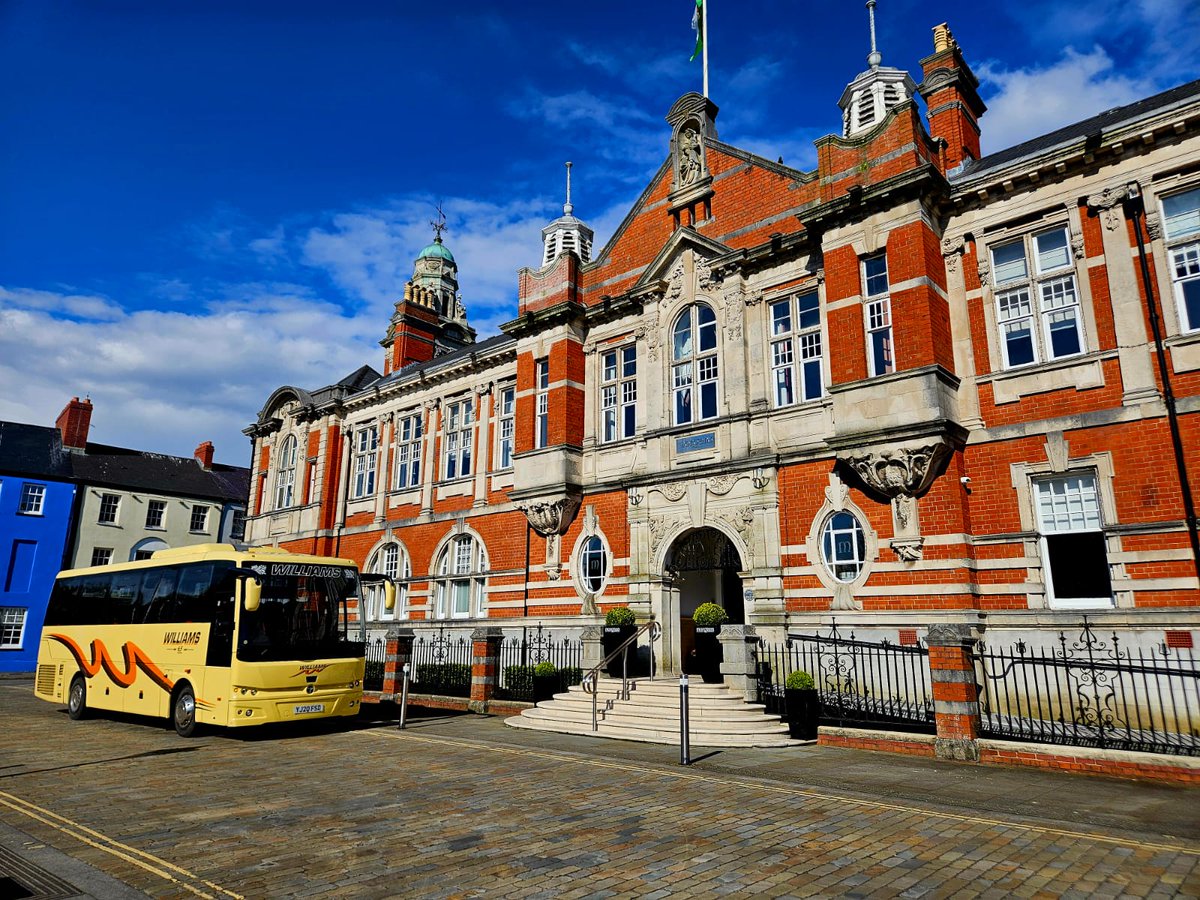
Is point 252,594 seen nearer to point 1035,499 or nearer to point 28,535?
point 1035,499

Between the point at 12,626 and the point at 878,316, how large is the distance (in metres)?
38.9

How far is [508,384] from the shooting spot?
25047 mm

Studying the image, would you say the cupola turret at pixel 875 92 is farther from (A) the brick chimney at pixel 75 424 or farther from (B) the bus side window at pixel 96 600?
(A) the brick chimney at pixel 75 424

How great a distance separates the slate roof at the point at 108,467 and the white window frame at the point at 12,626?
247 inches

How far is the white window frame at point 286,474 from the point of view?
32.2 m

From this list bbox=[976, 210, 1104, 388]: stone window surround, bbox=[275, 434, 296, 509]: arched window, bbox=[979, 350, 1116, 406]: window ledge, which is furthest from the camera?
bbox=[275, 434, 296, 509]: arched window

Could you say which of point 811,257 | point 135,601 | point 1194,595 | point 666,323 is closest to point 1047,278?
point 811,257

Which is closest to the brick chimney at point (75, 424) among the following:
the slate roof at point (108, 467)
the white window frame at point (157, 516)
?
the slate roof at point (108, 467)

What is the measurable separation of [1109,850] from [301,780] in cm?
853

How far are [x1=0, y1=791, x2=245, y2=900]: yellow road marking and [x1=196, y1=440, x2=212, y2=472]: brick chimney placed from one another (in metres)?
40.7

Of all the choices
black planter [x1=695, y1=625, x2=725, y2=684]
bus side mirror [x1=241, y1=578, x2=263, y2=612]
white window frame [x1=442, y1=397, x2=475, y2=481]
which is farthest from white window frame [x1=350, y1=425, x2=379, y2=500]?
black planter [x1=695, y1=625, x2=725, y2=684]

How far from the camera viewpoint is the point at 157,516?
39.4 m

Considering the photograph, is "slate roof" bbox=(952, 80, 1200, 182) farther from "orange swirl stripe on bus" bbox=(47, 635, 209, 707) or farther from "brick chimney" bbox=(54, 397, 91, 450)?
"brick chimney" bbox=(54, 397, 91, 450)

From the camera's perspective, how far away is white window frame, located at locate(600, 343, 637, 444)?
20.8 meters
